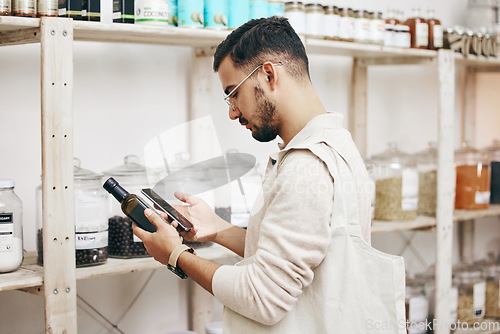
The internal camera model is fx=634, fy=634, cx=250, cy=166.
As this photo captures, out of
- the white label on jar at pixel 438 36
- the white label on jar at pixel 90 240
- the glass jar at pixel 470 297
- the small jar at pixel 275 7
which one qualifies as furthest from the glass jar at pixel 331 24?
the glass jar at pixel 470 297

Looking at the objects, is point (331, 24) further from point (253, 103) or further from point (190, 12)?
point (253, 103)

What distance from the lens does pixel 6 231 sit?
154 cm

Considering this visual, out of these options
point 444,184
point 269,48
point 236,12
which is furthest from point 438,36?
point 269,48

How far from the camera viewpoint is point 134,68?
210 cm

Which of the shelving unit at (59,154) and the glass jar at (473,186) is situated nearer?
the shelving unit at (59,154)

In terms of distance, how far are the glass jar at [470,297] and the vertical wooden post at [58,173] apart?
175 cm

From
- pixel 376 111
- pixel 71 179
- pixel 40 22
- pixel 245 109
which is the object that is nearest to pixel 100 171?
pixel 71 179


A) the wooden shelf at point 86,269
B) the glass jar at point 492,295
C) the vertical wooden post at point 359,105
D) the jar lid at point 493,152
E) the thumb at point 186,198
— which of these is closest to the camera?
the thumb at point 186,198

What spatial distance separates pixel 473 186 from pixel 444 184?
345mm

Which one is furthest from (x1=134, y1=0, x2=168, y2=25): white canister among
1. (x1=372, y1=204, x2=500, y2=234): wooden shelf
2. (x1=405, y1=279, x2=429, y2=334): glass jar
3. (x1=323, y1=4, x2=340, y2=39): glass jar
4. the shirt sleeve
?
(x1=405, y1=279, x2=429, y2=334): glass jar

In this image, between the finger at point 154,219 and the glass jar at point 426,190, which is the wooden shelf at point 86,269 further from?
the glass jar at point 426,190

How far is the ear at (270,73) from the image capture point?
1.17 metres

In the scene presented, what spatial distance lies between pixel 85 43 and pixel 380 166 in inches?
45.7

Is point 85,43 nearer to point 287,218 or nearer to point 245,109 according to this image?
point 245,109
